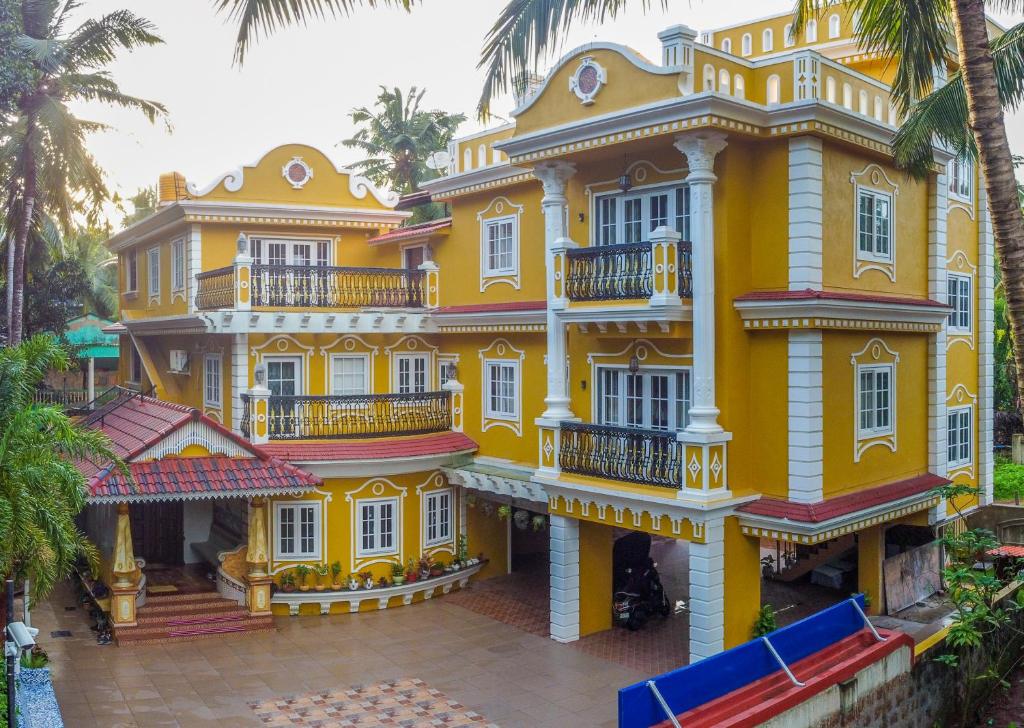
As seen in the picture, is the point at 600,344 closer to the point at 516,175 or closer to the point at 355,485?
the point at 516,175

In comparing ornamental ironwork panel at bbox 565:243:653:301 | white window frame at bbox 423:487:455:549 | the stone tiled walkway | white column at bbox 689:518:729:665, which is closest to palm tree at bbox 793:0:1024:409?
ornamental ironwork panel at bbox 565:243:653:301

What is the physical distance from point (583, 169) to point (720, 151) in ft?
10.1

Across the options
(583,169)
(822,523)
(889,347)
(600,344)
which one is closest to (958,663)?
(822,523)

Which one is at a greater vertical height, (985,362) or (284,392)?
(985,362)

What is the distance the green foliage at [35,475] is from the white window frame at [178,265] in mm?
9641

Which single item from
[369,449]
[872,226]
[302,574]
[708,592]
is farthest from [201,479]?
[872,226]

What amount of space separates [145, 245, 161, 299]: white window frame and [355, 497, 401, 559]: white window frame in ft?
29.8

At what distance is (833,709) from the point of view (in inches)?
473

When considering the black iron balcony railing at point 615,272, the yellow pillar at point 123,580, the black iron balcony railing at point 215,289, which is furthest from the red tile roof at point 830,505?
the black iron balcony railing at point 215,289

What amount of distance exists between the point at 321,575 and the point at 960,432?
42.6 ft

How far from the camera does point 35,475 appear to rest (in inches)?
429

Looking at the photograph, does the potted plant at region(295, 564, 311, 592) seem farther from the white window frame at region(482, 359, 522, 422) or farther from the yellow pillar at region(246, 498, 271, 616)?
the white window frame at region(482, 359, 522, 422)

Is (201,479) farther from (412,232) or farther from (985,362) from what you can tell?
(985,362)

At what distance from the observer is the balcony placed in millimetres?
18562
